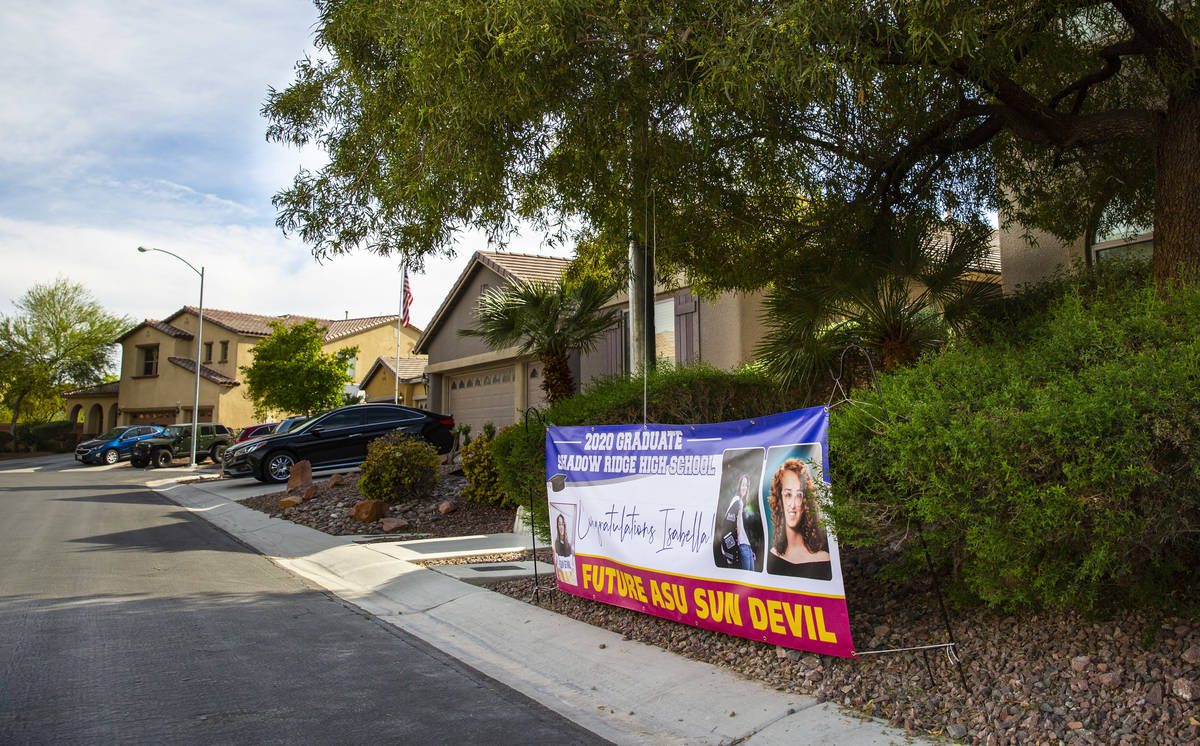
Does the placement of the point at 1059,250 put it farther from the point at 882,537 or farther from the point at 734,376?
the point at 882,537

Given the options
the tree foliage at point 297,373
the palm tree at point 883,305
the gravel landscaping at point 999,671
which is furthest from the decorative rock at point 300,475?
the tree foliage at point 297,373

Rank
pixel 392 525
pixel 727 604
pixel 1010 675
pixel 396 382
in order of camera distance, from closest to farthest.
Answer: pixel 1010 675
pixel 727 604
pixel 392 525
pixel 396 382

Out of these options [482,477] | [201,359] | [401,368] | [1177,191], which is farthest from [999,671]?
[201,359]

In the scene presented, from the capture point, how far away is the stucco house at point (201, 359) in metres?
42.3

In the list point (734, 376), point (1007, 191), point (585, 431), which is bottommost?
point (585, 431)

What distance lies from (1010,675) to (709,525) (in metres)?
1.97

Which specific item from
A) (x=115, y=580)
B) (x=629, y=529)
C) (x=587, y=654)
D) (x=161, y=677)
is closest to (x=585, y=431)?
(x=629, y=529)

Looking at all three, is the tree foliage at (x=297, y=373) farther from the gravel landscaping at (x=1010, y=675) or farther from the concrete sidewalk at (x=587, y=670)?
the gravel landscaping at (x=1010, y=675)

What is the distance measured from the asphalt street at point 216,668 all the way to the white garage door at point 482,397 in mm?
12281

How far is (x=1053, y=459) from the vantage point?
3654 mm

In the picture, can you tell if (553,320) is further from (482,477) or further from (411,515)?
(411,515)

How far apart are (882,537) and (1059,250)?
25.4 ft

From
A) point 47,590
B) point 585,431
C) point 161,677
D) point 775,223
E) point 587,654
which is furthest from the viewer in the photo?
point 775,223

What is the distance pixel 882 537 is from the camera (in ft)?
14.8
